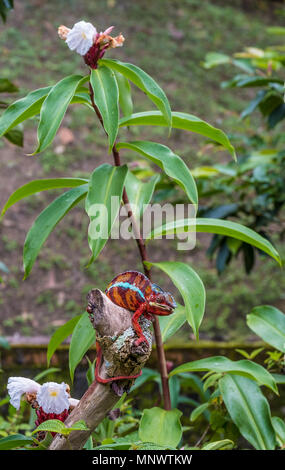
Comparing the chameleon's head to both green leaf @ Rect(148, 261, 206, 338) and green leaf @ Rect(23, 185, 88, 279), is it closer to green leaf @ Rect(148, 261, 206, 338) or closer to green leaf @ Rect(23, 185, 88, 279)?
green leaf @ Rect(148, 261, 206, 338)

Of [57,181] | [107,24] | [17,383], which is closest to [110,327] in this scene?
[17,383]

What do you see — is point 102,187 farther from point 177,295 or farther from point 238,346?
point 177,295

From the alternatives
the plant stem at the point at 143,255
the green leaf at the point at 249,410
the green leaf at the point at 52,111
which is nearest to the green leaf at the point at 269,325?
the green leaf at the point at 249,410

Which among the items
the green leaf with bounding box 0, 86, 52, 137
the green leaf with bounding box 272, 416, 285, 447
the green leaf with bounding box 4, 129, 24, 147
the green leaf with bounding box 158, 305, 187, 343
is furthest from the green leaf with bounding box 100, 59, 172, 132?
the green leaf with bounding box 272, 416, 285, 447

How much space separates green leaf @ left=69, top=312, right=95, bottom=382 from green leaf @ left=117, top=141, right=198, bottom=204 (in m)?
0.33

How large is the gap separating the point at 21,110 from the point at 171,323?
591mm

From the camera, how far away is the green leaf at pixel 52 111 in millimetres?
994

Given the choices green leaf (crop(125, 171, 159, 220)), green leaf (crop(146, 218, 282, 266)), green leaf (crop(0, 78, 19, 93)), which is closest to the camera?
green leaf (crop(146, 218, 282, 266))

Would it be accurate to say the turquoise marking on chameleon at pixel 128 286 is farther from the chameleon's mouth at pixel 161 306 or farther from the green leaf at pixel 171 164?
the green leaf at pixel 171 164

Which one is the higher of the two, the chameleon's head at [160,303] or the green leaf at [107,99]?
the green leaf at [107,99]

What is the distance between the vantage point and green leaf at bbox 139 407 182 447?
1.14 meters

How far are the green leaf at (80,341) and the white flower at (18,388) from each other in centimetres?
16

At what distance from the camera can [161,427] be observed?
3.83 feet

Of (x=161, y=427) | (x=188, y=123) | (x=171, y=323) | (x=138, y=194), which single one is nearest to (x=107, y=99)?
(x=188, y=123)
